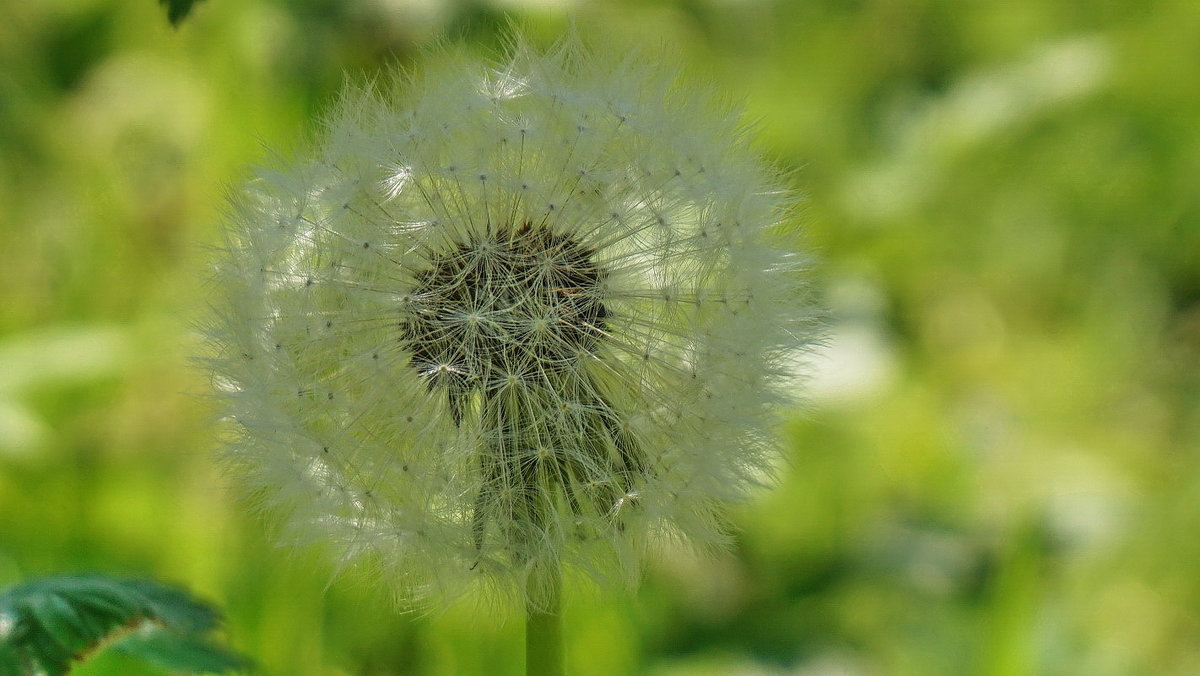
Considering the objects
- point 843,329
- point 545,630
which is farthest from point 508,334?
point 843,329

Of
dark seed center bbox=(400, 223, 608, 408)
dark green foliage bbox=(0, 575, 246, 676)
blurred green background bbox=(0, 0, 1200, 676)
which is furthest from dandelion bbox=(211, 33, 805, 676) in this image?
blurred green background bbox=(0, 0, 1200, 676)

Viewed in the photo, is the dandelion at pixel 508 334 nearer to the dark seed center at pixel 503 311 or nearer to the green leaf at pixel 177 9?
the dark seed center at pixel 503 311

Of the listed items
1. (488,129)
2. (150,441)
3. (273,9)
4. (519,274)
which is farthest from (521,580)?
(273,9)

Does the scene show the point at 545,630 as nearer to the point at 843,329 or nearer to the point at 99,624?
the point at 99,624

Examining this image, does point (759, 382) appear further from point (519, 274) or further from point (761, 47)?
point (761, 47)

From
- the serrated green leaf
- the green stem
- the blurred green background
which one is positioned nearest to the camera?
the green stem

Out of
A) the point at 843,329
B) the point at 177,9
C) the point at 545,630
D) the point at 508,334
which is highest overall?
the point at 843,329

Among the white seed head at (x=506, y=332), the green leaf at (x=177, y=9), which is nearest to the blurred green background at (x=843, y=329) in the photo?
the white seed head at (x=506, y=332)

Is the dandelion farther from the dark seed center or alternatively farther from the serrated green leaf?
the serrated green leaf
